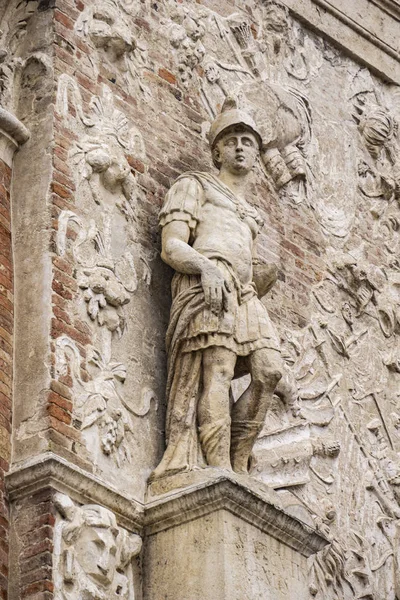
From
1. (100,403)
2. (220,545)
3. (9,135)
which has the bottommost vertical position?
(220,545)

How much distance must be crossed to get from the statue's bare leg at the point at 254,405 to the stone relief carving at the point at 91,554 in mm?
968

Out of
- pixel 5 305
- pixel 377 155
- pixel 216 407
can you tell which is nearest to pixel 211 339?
pixel 216 407

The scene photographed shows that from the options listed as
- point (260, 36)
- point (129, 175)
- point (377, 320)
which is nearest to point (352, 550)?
point (377, 320)

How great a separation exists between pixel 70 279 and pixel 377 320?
3293 mm

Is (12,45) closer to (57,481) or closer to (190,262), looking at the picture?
(190,262)

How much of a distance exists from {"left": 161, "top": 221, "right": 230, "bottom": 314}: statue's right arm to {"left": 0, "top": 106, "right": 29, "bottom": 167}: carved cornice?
98cm

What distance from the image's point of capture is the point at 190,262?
419 inches

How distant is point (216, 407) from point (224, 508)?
2.28 feet

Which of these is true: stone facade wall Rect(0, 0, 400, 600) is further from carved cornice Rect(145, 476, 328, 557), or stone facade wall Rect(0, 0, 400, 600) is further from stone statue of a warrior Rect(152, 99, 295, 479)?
stone statue of a warrior Rect(152, 99, 295, 479)

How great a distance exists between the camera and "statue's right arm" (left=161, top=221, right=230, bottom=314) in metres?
10.5

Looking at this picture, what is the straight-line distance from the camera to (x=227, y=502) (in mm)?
9992

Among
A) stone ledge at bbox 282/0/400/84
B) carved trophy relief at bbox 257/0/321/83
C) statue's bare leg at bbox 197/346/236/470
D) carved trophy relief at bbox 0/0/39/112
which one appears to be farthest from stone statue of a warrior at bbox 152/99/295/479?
stone ledge at bbox 282/0/400/84

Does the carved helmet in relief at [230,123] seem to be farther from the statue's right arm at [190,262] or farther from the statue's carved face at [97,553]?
the statue's carved face at [97,553]

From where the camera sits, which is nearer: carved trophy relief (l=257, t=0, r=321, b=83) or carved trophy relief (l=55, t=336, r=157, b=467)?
carved trophy relief (l=55, t=336, r=157, b=467)
